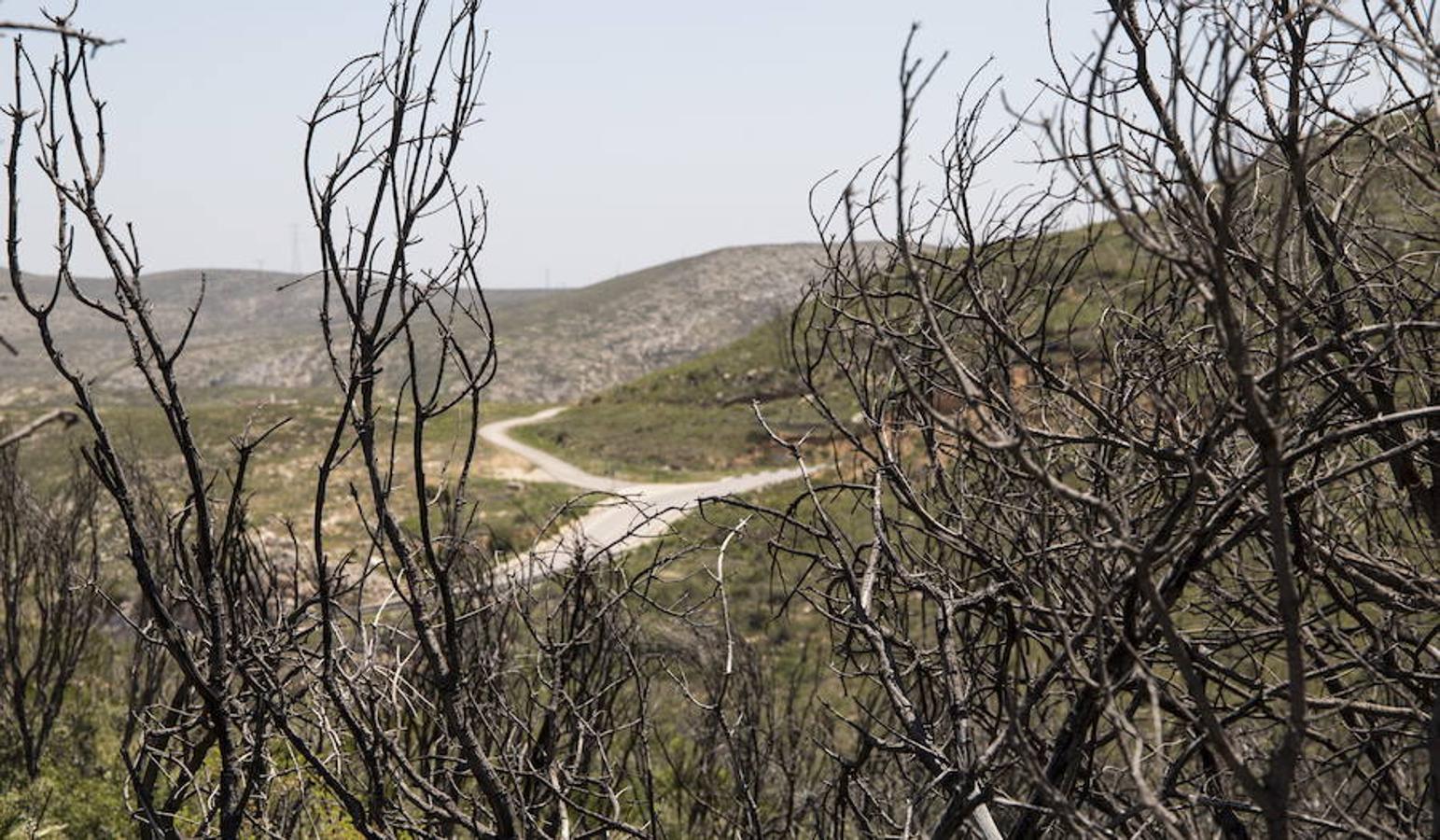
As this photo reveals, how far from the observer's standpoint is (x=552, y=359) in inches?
3504

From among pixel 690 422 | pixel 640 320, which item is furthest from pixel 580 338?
pixel 690 422

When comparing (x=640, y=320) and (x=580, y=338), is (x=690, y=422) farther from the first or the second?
(x=640, y=320)

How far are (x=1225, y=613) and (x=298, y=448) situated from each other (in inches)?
1607

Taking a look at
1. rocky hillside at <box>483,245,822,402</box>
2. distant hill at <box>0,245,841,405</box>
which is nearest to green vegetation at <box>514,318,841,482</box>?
distant hill at <box>0,245,841,405</box>

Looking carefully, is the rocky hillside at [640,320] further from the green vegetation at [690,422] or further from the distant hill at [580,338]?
the green vegetation at [690,422]

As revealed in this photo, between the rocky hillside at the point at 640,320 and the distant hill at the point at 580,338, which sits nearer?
the rocky hillside at the point at 640,320

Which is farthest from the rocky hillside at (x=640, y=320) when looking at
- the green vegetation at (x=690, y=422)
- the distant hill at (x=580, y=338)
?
the green vegetation at (x=690, y=422)

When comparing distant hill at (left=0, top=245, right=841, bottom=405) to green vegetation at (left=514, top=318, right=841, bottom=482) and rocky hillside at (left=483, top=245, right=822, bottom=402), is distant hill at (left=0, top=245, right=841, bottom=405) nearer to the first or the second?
rocky hillside at (left=483, top=245, right=822, bottom=402)

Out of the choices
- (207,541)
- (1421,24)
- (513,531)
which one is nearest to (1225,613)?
(1421,24)

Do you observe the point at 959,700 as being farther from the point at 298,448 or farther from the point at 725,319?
the point at 725,319

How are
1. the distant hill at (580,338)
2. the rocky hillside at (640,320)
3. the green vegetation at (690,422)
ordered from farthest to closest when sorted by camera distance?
the distant hill at (580,338) → the rocky hillside at (640,320) → the green vegetation at (690,422)

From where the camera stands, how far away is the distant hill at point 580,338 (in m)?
87.4

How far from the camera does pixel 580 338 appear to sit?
311ft

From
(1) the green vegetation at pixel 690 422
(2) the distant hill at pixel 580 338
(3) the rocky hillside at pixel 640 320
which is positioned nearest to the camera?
(1) the green vegetation at pixel 690 422
